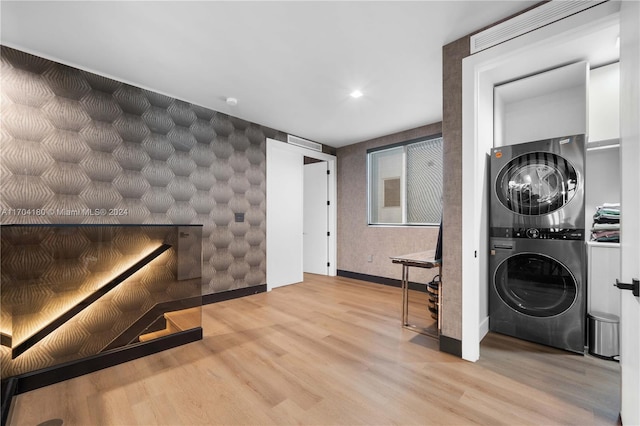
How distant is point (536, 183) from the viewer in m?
2.38

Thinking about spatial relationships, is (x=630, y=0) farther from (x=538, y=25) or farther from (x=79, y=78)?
(x=79, y=78)

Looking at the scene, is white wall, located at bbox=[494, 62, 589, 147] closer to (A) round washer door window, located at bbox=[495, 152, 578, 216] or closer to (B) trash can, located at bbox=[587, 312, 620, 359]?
(A) round washer door window, located at bbox=[495, 152, 578, 216]

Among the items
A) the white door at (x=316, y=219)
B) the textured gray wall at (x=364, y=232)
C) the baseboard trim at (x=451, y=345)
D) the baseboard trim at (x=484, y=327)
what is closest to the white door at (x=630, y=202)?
the baseboard trim at (x=451, y=345)

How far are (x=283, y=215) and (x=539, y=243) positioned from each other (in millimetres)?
3481

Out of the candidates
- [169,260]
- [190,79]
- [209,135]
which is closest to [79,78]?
[190,79]

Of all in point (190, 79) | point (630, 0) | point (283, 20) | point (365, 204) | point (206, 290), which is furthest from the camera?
point (365, 204)

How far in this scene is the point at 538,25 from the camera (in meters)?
1.91

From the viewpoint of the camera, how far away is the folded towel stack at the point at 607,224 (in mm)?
2189

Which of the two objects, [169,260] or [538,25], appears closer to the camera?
[538,25]

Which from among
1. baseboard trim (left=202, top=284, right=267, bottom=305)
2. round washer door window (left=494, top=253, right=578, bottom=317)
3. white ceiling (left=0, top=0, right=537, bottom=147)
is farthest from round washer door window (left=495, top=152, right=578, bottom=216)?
baseboard trim (left=202, top=284, right=267, bottom=305)

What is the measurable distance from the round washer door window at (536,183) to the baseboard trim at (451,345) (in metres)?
1.29

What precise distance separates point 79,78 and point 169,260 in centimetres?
206

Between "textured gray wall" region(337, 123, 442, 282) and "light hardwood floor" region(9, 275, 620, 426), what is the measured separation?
2.00 m

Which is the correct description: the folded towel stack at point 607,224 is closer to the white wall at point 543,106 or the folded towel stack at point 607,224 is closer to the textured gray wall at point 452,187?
the white wall at point 543,106
